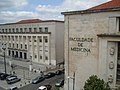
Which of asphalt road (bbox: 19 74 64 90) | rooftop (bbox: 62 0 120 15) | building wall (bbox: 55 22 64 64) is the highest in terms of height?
rooftop (bbox: 62 0 120 15)

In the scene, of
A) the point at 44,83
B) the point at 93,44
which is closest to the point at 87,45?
the point at 93,44

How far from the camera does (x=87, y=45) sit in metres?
25.1

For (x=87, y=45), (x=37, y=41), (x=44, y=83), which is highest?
(x=37, y=41)

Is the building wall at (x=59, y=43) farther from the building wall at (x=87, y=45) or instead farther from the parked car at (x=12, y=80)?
the building wall at (x=87, y=45)

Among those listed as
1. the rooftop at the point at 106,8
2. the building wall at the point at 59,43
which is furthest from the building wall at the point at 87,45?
the building wall at the point at 59,43

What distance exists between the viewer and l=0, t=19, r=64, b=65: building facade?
166 feet

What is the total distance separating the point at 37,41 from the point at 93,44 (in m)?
32.3

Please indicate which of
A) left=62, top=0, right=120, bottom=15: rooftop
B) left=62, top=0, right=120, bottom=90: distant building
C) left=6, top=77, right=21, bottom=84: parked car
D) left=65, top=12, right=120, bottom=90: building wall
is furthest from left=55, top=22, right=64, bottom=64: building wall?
left=62, top=0, right=120, bottom=15: rooftop

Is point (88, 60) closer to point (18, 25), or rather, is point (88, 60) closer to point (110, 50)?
point (110, 50)

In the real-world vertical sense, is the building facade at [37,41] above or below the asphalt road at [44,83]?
above

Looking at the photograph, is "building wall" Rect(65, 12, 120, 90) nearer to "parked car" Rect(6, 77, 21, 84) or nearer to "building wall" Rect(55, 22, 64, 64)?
"parked car" Rect(6, 77, 21, 84)

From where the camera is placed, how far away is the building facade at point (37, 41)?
50594mm

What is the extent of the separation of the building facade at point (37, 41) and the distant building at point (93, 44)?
2324cm

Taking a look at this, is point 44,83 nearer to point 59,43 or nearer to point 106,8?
point 59,43
